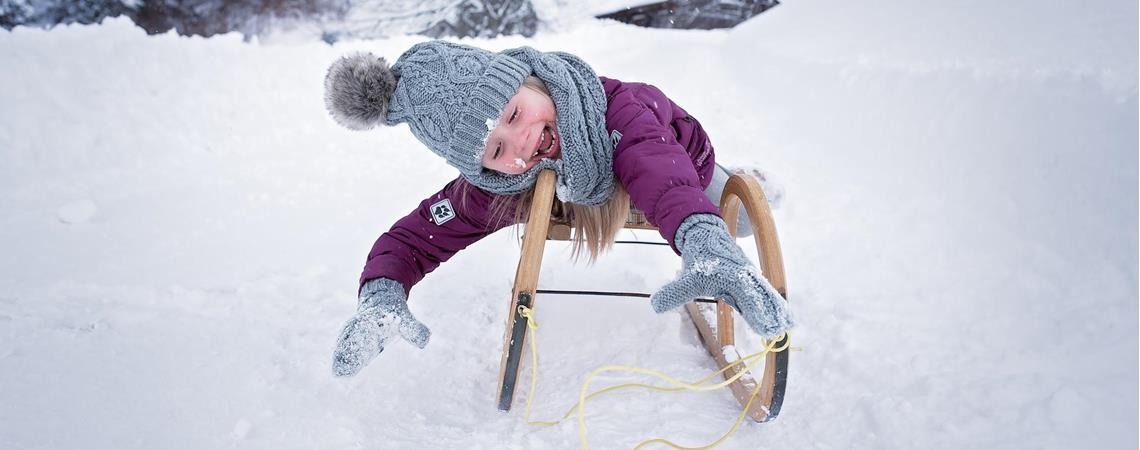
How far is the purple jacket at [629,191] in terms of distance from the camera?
1172 mm

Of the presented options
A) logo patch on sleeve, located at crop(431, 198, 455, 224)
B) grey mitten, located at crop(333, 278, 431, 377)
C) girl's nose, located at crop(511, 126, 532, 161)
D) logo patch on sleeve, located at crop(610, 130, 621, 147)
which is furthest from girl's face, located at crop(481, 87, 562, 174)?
grey mitten, located at crop(333, 278, 431, 377)

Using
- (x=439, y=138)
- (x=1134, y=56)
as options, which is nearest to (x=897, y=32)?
(x=1134, y=56)

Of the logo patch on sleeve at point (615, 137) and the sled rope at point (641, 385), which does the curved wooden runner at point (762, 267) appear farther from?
the logo patch on sleeve at point (615, 137)

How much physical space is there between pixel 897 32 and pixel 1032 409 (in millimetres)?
2224

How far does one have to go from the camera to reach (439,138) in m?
1.32

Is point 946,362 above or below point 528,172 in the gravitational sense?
below

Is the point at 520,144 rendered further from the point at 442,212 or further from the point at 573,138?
the point at 442,212

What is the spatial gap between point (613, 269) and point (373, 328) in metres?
1.15

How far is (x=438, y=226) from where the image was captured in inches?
62.2

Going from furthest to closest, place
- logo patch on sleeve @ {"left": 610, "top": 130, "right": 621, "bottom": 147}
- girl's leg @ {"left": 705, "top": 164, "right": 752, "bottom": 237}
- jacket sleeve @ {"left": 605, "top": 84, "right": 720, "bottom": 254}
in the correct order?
girl's leg @ {"left": 705, "top": 164, "right": 752, "bottom": 237}, logo patch on sleeve @ {"left": 610, "top": 130, "right": 621, "bottom": 147}, jacket sleeve @ {"left": 605, "top": 84, "right": 720, "bottom": 254}

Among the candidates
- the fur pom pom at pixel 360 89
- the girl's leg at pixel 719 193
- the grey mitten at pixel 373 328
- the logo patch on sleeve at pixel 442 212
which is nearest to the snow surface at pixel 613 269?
the grey mitten at pixel 373 328

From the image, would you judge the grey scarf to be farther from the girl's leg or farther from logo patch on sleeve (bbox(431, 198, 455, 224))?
the girl's leg

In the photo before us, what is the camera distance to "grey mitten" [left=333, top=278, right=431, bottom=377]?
126 centimetres

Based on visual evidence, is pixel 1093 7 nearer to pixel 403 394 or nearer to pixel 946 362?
pixel 946 362
